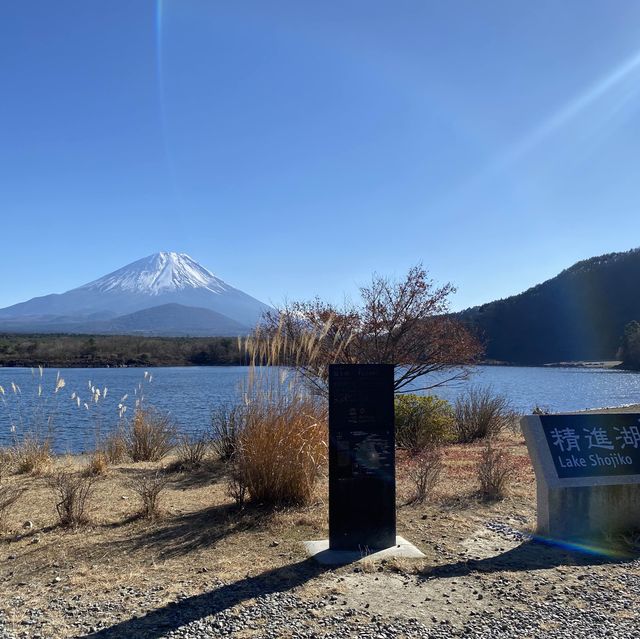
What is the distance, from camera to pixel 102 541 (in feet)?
18.1

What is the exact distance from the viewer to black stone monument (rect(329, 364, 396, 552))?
5273 mm

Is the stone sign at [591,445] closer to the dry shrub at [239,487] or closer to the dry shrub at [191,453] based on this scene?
the dry shrub at [239,487]

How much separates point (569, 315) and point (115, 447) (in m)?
73.2

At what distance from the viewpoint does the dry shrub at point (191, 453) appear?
9.62 metres

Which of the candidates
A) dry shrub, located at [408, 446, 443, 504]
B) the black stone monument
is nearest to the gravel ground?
the black stone monument

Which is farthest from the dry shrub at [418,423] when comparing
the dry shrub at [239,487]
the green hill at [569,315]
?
the green hill at [569,315]

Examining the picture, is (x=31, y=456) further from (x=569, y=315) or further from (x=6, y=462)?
(x=569, y=315)

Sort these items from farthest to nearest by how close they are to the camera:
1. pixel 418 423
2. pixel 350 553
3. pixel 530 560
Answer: pixel 418 423
pixel 350 553
pixel 530 560

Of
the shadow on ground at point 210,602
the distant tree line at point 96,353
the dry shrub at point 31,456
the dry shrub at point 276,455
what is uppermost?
the distant tree line at point 96,353

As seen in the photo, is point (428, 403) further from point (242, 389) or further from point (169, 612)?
point (169, 612)

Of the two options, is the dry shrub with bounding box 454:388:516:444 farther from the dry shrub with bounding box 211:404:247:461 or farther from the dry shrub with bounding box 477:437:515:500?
the dry shrub with bounding box 477:437:515:500

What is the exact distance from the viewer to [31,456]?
9469 millimetres

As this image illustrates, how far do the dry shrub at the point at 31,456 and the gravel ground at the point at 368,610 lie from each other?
Result: 18.6ft

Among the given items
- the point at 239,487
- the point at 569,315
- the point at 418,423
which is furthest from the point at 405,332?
the point at 569,315
